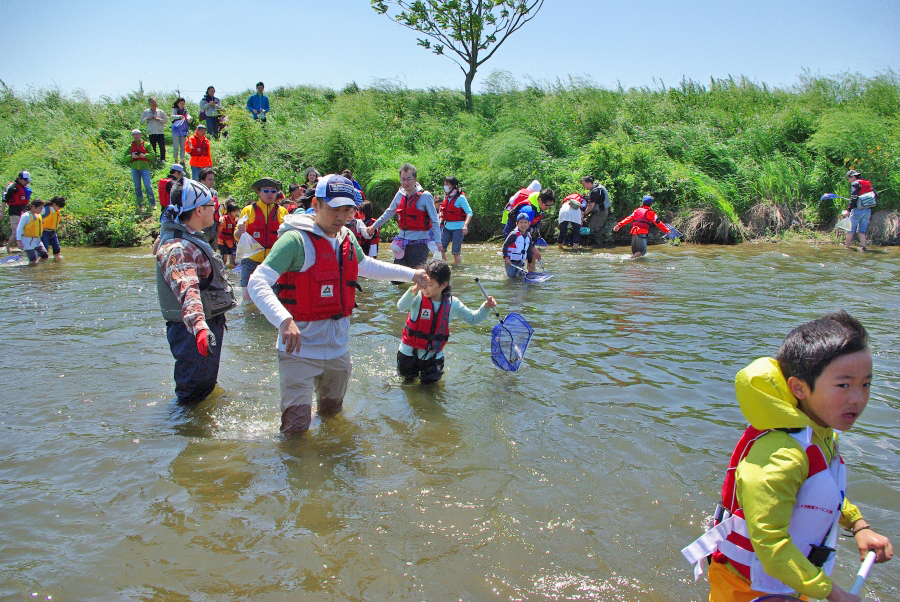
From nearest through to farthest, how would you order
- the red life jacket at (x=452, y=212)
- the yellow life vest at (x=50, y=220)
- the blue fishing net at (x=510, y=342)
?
1. the blue fishing net at (x=510, y=342)
2. the red life jacket at (x=452, y=212)
3. the yellow life vest at (x=50, y=220)

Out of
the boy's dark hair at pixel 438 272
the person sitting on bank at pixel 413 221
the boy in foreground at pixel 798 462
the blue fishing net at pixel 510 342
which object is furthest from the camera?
the person sitting on bank at pixel 413 221

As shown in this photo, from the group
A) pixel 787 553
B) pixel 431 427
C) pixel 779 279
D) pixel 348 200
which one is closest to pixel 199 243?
pixel 348 200

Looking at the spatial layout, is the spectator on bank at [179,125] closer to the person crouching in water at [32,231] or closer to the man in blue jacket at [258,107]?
the man in blue jacket at [258,107]

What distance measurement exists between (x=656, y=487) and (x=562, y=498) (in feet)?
2.14

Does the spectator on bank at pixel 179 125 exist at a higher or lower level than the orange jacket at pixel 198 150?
higher

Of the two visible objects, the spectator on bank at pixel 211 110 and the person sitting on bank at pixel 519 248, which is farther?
the spectator on bank at pixel 211 110

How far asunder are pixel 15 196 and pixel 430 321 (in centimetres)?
1438

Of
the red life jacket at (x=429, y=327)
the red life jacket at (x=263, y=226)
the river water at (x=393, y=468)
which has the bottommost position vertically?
the river water at (x=393, y=468)

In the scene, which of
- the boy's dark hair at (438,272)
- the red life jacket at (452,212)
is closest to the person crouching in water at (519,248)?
the red life jacket at (452,212)

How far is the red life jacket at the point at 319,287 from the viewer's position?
4.08 metres

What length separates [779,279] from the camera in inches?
469

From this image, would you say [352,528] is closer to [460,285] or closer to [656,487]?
[656,487]

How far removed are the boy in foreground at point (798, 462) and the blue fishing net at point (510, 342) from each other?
3962mm

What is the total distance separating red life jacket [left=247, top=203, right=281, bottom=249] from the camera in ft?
26.5
